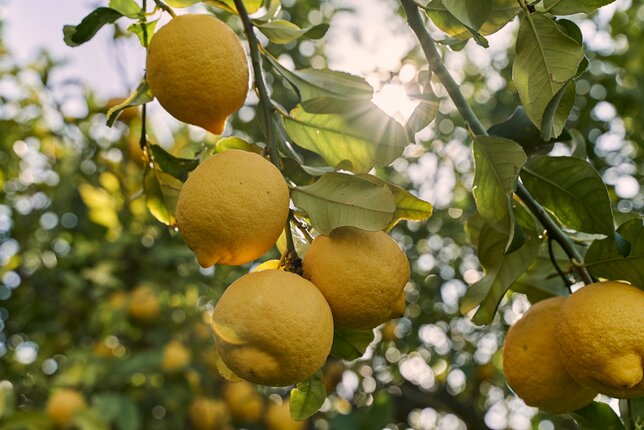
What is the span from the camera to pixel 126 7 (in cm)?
99

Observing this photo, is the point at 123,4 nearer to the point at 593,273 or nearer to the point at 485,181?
the point at 485,181

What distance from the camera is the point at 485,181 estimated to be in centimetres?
87

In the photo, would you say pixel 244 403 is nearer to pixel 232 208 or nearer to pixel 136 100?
pixel 136 100

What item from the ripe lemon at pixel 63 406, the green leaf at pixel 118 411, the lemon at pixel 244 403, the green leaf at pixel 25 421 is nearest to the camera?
the green leaf at pixel 25 421

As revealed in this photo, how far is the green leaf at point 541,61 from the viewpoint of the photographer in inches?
29.9

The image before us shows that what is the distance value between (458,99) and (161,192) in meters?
0.47

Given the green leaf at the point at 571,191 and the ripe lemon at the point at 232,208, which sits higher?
the ripe lemon at the point at 232,208

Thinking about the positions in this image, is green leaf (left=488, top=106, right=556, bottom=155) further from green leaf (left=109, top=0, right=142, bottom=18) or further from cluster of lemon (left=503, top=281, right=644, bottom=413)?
green leaf (left=109, top=0, right=142, bottom=18)

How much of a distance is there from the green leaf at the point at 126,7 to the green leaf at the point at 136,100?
103 millimetres

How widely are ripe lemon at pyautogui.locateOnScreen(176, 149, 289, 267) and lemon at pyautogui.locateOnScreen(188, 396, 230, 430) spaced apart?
86.3 inches

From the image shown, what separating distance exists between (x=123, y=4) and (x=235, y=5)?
162mm

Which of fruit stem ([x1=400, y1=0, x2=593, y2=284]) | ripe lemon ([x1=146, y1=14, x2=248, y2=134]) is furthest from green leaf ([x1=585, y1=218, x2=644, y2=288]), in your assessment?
ripe lemon ([x1=146, y1=14, x2=248, y2=134])

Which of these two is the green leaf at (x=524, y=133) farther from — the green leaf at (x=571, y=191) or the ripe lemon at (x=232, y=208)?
the ripe lemon at (x=232, y=208)

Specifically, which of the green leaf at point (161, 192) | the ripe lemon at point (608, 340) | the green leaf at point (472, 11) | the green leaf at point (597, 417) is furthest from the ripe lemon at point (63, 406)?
the green leaf at point (472, 11)
